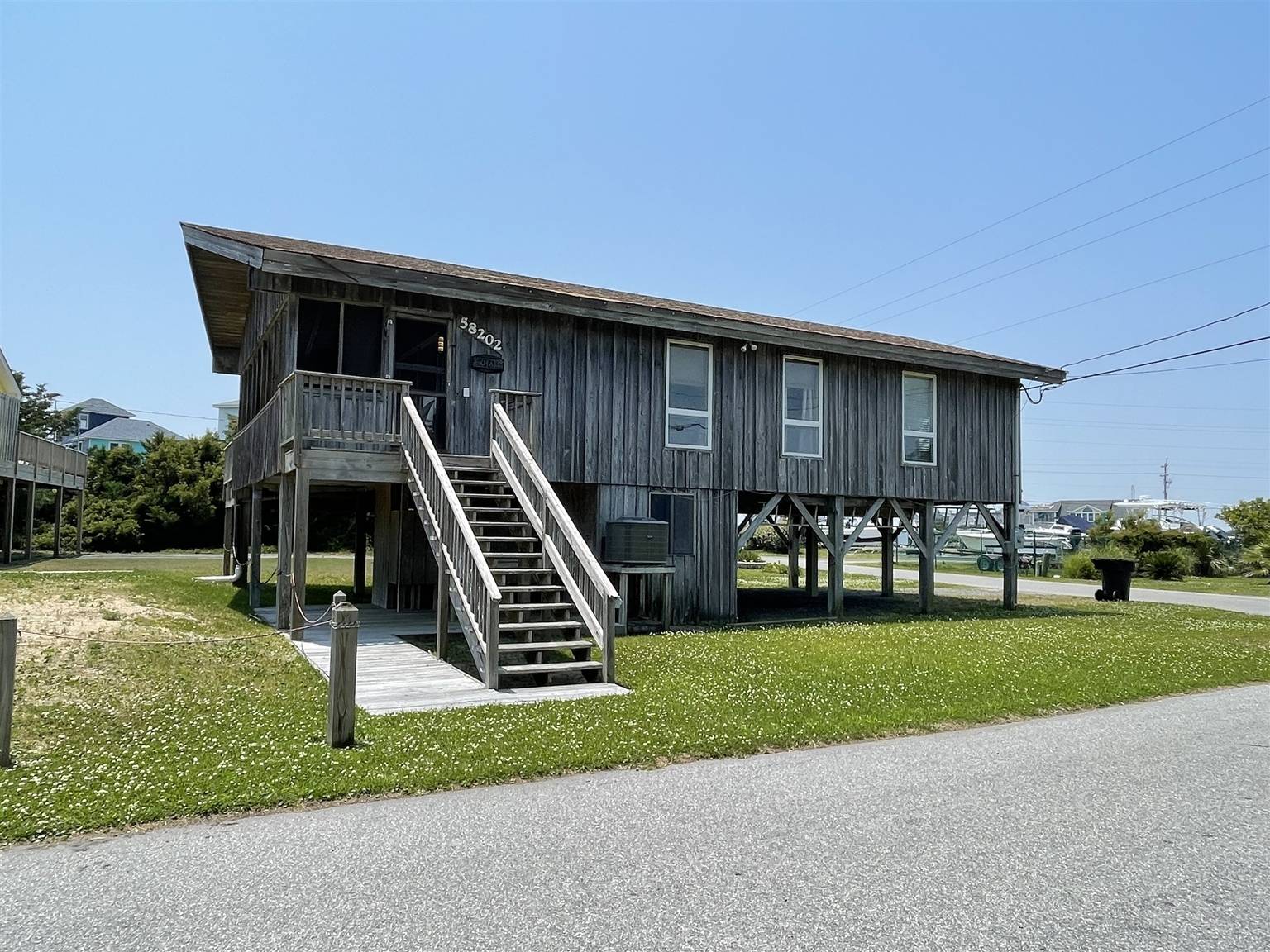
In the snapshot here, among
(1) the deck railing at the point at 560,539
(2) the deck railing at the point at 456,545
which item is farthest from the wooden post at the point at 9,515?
(1) the deck railing at the point at 560,539

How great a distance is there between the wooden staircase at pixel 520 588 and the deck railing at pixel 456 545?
235 mm

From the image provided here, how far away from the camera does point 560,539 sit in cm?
1023

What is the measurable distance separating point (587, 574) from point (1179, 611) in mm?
14734

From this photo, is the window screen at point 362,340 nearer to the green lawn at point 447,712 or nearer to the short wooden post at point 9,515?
the green lawn at point 447,712

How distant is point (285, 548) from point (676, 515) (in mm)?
5898

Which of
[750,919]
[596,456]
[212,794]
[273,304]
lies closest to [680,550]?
[596,456]

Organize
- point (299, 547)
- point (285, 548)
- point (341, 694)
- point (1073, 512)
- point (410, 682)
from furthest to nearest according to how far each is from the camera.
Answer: point (1073, 512) < point (285, 548) < point (299, 547) < point (410, 682) < point (341, 694)

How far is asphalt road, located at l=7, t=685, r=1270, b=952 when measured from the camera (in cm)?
350

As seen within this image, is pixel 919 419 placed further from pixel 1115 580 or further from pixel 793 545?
pixel 793 545

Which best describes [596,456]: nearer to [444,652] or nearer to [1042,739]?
[444,652]

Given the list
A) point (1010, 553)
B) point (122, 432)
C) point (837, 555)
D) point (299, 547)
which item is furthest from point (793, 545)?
point (122, 432)

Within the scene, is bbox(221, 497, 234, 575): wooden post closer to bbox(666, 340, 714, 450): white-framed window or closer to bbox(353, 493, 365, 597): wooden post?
bbox(353, 493, 365, 597): wooden post

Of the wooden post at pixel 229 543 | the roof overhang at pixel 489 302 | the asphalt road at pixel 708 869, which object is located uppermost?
the roof overhang at pixel 489 302

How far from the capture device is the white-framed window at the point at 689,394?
48.3 ft
